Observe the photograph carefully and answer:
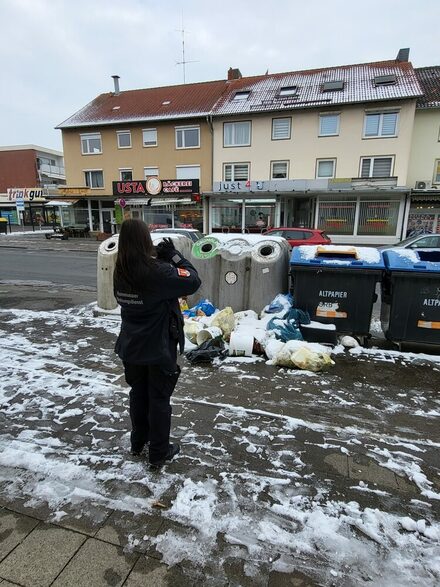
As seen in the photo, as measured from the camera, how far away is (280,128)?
2250cm

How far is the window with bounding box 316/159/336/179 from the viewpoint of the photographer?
22.0 metres

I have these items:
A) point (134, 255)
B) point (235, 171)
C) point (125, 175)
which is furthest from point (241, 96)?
point (134, 255)

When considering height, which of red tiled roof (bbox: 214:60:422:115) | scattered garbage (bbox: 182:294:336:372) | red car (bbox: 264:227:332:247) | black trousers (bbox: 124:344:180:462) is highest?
red tiled roof (bbox: 214:60:422:115)

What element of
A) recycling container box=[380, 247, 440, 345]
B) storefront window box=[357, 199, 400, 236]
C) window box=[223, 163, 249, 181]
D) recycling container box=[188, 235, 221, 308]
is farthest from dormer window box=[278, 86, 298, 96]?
recycling container box=[380, 247, 440, 345]

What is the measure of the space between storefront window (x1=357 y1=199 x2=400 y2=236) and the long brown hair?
21.8m

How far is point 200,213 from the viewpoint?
25094mm

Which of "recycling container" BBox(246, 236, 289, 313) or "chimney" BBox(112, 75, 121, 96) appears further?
"chimney" BBox(112, 75, 121, 96)

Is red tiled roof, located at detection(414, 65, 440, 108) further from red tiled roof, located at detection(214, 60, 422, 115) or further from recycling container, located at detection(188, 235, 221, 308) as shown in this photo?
recycling container, located at detection(188, 235, 221, 308)

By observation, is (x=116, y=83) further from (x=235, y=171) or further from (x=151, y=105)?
(x=235, y=171)

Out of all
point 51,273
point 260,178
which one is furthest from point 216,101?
point 51,273

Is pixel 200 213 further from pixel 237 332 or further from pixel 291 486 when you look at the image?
pixel 291 486

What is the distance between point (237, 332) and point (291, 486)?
2.45 m

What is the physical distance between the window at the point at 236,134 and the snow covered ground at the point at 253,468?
22.0 metres

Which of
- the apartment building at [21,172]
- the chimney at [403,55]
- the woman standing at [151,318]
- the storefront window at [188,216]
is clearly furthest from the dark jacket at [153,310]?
the apartment building at [21,172]
